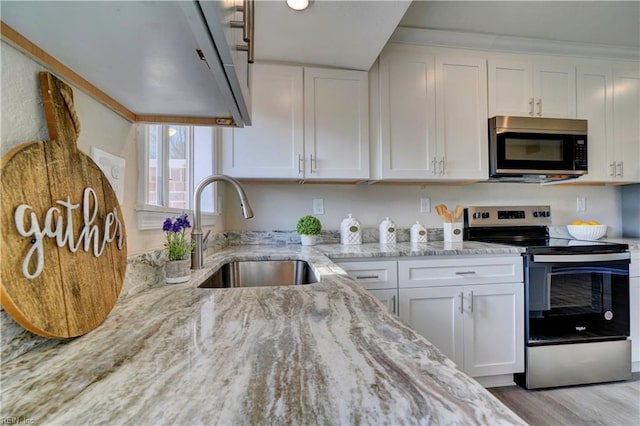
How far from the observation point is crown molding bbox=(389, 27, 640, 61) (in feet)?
6.25

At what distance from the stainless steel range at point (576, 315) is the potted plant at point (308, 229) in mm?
1282

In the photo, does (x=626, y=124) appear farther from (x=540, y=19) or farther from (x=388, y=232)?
(x=388, y=232)

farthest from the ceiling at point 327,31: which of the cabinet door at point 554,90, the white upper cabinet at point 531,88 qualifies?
the cabinet door at point 554,90

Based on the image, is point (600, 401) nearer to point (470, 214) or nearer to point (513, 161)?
point (470, 214)

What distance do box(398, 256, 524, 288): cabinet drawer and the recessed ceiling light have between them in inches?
54.8

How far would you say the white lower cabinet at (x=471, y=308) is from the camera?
169 cm

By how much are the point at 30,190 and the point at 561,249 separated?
2288mm

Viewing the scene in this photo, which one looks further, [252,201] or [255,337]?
[252,201]

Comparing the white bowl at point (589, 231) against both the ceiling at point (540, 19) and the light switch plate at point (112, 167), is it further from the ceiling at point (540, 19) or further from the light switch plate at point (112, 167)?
the light switch plate at point (112, 167)

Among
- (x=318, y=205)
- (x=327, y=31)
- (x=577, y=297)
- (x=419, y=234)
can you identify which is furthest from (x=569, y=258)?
(x=327, y=31)

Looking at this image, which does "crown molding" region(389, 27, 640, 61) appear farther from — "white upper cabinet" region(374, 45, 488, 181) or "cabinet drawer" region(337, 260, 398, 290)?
"cabinet drawer" region(337, 260, 398, 290)

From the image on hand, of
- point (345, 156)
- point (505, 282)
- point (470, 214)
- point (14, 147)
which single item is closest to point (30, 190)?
point (14, 147)

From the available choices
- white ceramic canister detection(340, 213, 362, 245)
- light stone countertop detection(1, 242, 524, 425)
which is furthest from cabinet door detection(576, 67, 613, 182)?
light stone countertop detection(1, 242, 524, 425)

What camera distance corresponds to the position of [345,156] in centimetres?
191
